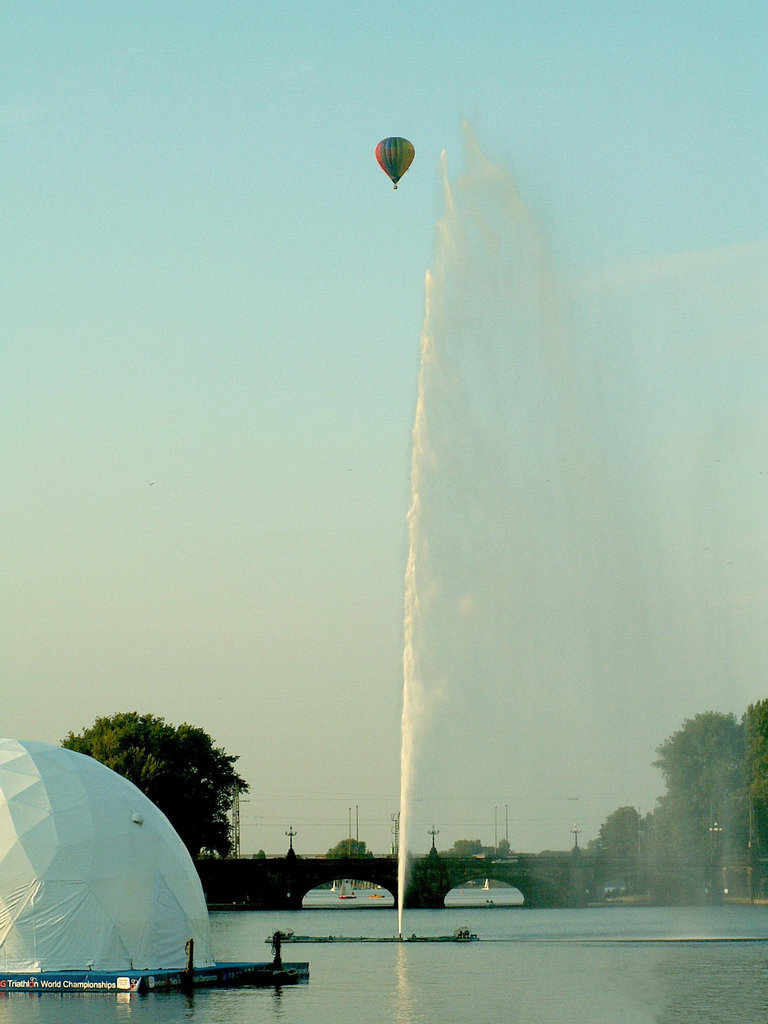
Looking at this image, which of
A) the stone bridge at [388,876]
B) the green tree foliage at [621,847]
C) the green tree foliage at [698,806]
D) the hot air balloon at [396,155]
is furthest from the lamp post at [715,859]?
the hot air balloon at [396,155]

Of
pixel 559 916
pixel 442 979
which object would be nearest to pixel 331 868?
pixel 559 916

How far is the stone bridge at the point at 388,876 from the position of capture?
12669 cm

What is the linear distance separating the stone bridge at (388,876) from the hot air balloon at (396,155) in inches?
2903

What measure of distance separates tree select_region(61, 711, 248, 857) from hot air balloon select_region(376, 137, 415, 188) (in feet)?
202

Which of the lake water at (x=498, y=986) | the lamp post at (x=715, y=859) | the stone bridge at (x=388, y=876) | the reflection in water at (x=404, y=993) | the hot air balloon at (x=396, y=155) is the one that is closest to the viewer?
the lake water at (x=498, y=986)

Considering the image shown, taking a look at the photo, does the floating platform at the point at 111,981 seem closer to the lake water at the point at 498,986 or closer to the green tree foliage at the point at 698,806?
the lake water at the point at 498,986

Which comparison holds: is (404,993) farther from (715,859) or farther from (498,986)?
(715,859)

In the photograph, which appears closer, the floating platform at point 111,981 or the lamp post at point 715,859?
the floating platform at point 111,981

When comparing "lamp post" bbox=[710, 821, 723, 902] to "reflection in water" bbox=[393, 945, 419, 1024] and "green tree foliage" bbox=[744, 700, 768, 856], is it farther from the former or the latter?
"reflection in water" bbox=[393, 945, 419, 1024]

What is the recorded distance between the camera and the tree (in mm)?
114625

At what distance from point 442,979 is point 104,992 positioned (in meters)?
13.0

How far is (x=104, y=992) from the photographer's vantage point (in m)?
42.0

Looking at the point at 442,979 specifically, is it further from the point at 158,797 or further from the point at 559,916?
the point at 158,797

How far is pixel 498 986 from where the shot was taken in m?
46.5
